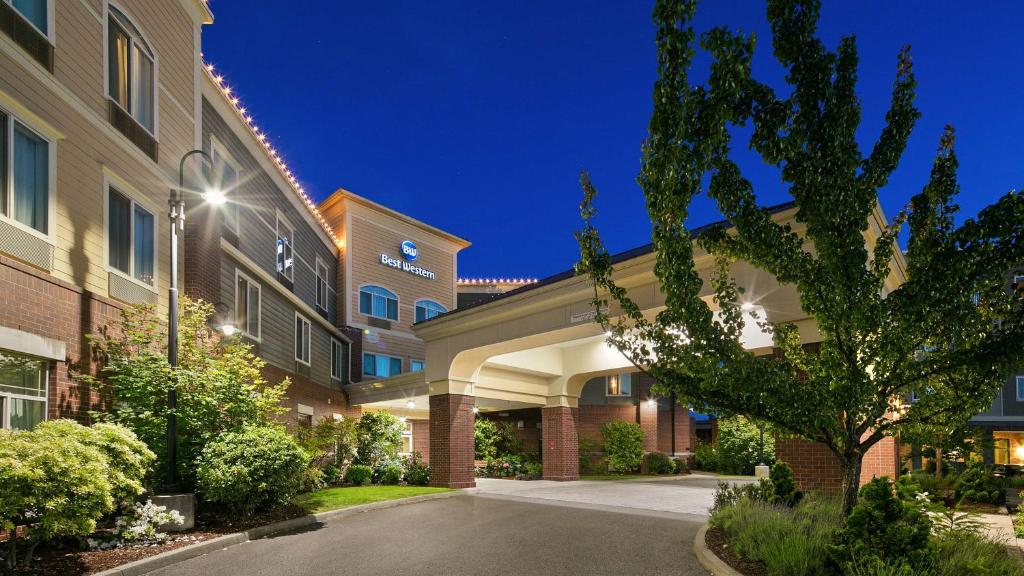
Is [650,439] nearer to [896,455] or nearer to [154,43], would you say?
[896,455]

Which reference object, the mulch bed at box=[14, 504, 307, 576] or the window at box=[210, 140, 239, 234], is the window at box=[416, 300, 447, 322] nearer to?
the window at box=[210, 140, 239, 234]

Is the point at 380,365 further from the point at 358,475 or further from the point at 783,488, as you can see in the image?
the point at 783,488

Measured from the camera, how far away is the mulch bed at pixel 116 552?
8.80 m

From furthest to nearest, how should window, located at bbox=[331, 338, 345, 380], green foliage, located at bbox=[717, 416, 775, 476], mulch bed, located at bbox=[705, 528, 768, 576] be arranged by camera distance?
green foliage, located at bbox=[717, 416, 775, 476] < window, located at bbox=[331, 338, 345, 380] < mulch bed, located at bbox=[705, 528, 768, 576]

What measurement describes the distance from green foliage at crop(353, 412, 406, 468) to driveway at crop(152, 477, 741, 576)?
9.04 meters

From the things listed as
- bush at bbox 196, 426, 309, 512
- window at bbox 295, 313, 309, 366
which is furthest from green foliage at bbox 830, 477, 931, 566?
window at bbox 295, 313, 309, 366

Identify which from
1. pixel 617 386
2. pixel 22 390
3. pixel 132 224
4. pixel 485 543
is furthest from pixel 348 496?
pixel 617 386

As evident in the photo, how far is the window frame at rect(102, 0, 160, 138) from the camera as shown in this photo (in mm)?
13641

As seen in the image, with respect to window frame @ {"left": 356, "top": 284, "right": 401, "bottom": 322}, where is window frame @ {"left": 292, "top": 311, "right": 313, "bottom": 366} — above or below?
below

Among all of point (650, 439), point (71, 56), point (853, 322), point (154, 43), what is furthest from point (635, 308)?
point (650, 439)

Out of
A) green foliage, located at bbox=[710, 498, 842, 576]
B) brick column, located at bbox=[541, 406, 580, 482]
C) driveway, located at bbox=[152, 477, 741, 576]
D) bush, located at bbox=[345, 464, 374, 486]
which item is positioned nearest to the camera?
green foliage, located at bbox=[710, 498, 842, 576]

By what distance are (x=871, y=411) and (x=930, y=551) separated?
4.90 ft

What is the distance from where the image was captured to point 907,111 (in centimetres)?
788

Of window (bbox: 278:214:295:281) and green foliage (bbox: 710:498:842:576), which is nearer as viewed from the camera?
green foliage (bbox: 710:498:842:576)
